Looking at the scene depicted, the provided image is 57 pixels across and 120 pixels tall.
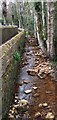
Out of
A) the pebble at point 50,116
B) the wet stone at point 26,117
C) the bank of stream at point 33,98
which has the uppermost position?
the pebble at point 50,116

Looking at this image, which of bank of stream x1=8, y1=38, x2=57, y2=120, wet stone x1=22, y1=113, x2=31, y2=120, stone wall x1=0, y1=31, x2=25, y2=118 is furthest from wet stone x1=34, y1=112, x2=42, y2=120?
stone wall x1=0, y1=31, x2=25, y2=118

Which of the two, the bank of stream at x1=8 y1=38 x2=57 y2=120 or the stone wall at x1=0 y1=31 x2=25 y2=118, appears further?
the bank of stream at x1=8 y1=38 x2=57 y2=120

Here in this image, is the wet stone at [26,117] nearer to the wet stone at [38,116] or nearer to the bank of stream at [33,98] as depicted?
the bank of stream at [33,98]

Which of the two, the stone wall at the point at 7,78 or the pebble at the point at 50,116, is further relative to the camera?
the pebble at the point at 50,116

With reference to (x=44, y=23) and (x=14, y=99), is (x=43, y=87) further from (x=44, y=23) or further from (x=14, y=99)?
(x=44, y=23)

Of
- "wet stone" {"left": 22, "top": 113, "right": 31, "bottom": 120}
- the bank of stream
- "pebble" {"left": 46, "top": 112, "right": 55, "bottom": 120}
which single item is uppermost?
"pebble" {"left": 46, "top": 112, "right": 55, "bottom": 120}

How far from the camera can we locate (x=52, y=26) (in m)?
12.7

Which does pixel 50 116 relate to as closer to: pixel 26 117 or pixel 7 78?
pixel 26 117

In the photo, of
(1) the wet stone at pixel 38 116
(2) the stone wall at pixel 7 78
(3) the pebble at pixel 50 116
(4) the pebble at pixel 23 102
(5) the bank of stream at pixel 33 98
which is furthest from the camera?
(4) the pebble at pixel 23 102

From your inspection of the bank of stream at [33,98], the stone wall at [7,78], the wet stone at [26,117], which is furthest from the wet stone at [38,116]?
the stone wall at [7,78]

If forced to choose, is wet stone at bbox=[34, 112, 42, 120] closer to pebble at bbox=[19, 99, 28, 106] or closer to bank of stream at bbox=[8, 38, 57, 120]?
bank of stream at bbox=[8, 38, 57, 120]

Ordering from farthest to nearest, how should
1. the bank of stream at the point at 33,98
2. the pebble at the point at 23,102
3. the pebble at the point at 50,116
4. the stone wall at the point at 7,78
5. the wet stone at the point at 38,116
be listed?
the pebble at the point at 23,102, the bank of stream at the point at 33,98, the wet stone at the point at 38,116, the pebble at the point at 50,116, the stone wall at the point at 7,78

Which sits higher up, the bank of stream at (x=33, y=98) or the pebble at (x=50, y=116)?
the pebble at (x=50, y=116)

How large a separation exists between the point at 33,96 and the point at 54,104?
3.35ft
